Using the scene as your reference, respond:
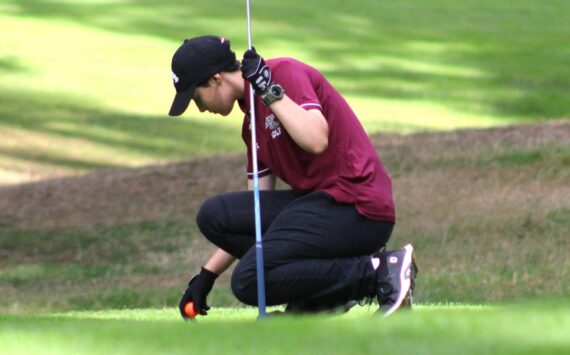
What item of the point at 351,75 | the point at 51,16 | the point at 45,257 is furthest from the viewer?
the point at 51,16

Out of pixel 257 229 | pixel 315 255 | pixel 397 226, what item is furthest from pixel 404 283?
pixel 397 226

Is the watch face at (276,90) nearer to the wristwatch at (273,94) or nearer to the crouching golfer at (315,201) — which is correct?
the wristwatch at (273,94)

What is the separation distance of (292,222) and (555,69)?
16.9m

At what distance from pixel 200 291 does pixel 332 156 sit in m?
0.92

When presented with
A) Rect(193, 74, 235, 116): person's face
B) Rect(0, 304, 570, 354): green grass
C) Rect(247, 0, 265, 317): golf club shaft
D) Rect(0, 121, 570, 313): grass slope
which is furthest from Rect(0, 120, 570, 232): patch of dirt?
Rect(0, 304, 570, 354): green grass

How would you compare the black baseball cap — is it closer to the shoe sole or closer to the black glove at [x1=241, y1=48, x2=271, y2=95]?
the black glove at [x1=241, y1=48, x2=271, y2=95]

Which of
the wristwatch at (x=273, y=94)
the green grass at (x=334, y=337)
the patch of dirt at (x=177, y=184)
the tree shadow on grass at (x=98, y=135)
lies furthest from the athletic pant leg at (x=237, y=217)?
the tree shadow on grass at (x=98, y=135)

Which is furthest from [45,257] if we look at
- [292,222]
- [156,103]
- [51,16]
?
[51,16]

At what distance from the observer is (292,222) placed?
613 cm

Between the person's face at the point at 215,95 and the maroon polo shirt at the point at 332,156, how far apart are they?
83 mm

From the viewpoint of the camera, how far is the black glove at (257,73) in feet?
19.1

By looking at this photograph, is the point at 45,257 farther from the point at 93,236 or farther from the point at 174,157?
the point at 174,157

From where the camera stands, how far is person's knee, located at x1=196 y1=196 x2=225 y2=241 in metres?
6.48

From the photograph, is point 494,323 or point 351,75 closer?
point 494,323
